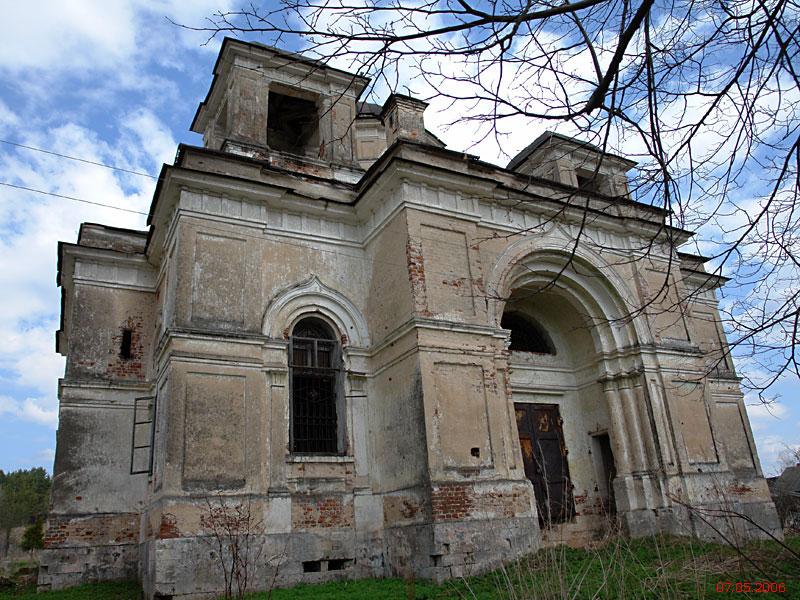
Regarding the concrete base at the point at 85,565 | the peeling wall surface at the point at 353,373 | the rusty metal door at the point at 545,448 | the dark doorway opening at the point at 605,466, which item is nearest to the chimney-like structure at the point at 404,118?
the peeling wall surface at the point at 353,373

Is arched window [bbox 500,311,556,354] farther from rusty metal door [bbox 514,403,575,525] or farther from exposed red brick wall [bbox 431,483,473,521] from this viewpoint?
exposed red brick wall [bbox 431,483,473,521]

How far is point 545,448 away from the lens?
13055mm

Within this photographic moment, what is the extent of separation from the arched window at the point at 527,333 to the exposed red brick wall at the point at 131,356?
26.4ft

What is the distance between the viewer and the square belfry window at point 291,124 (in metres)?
15.4

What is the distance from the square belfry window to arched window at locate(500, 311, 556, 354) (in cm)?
657

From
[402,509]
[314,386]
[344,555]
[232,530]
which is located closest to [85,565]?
[232,530]

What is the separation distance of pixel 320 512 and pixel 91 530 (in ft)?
16.4

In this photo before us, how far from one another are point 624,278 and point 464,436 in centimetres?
597

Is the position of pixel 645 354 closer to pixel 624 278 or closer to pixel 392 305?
pixel 624 278

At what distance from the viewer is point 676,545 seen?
9.83 meters

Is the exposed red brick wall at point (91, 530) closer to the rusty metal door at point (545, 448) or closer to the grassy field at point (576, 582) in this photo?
the grassy field at point (576, 582)

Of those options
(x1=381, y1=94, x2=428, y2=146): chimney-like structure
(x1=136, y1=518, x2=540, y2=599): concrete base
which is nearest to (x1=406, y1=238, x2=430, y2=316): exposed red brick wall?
(x1=381, y1=94, x2=428, y2=146): chimney-like structure

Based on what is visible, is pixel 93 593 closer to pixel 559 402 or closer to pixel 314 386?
pixel 314 386

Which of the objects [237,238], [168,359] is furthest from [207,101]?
[168,359]
